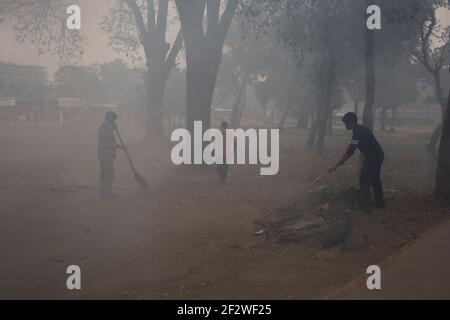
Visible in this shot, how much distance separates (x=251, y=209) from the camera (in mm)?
8984

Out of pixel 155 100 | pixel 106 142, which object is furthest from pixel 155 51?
pixel 106 142

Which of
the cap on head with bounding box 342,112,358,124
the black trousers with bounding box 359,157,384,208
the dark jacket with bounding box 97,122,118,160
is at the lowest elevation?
the black trousers with bounding box 359,157,384,208

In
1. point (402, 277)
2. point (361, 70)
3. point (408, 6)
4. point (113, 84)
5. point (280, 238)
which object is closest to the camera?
point (402, 277)

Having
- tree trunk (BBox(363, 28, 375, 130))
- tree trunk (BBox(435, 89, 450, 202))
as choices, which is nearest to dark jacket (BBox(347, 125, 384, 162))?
tree trunk (BBox(435, 89, 450, 202))

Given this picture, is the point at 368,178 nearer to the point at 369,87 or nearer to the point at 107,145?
the point at 107,145

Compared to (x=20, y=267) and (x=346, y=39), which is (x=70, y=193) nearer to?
(x=20, y=267)

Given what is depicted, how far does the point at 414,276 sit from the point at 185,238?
325 cm

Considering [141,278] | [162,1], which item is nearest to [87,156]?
[162,1]

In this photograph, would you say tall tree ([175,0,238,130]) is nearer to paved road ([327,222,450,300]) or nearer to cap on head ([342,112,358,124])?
cap on head ([342,112,358,124])

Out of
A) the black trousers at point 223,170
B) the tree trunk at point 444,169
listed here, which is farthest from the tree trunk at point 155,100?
the tree trunk at point 444,169

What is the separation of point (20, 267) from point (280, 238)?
3308 mm

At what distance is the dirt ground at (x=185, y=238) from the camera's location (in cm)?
496

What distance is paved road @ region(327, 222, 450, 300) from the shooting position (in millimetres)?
4227

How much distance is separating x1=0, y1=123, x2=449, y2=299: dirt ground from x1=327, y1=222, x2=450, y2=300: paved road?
1.23ft
